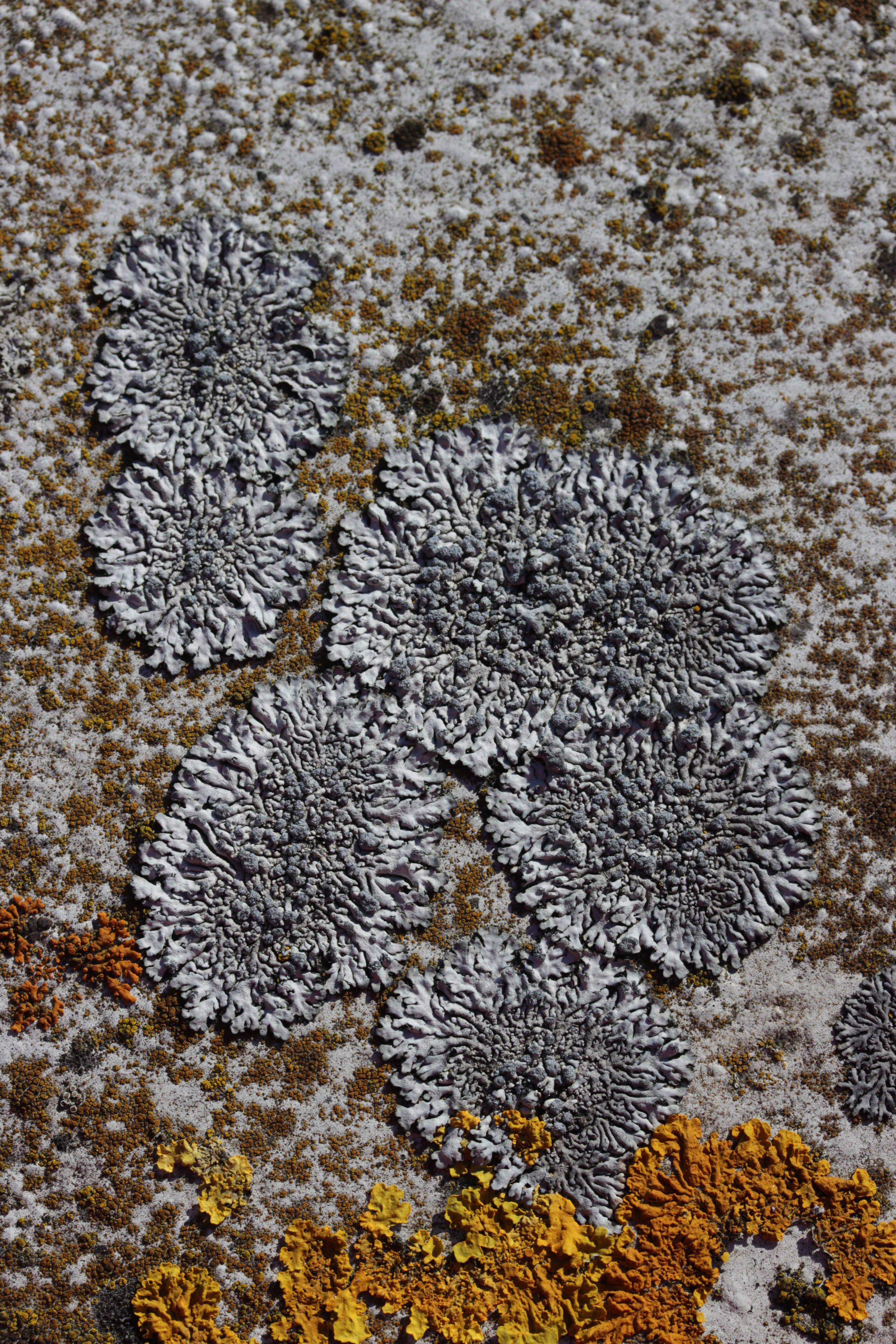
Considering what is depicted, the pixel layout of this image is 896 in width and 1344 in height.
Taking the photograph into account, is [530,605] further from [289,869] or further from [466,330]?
[289,869]

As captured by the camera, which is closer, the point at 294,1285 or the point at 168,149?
the point at 294,1285

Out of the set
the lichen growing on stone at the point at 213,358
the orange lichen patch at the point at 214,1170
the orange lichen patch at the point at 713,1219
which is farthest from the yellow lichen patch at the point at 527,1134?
the lichen growing on stone at the point at 213,358

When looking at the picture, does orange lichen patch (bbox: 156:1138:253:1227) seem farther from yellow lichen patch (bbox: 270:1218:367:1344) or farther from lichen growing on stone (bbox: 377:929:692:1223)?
lichen growing on stone (bbox: 377:929:692:1223)

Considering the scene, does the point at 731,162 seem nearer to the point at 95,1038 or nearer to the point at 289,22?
the point at 289,22

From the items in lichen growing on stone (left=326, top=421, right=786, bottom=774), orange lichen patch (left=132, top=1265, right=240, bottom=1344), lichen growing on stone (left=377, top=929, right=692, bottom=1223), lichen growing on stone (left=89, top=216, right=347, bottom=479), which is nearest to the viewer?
orange lichen patch (left=132, top=1265, right=240, bottom=1344)

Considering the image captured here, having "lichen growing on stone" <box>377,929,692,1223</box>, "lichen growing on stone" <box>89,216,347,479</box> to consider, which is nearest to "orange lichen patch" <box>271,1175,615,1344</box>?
"lichen growing on stone" <box>377,929,692,1223</box>

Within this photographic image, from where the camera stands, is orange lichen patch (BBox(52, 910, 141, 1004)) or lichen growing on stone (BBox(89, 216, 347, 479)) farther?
lichen growing on stone (BBox(89, 216, 347, 479))

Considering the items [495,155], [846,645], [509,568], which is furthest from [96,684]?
[846,645]
